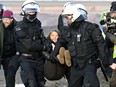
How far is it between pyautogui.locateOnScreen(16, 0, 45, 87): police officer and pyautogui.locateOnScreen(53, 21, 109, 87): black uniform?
83cm

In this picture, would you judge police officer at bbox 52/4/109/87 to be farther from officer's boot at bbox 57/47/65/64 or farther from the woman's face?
the woman's face

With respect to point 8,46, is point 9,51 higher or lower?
lower

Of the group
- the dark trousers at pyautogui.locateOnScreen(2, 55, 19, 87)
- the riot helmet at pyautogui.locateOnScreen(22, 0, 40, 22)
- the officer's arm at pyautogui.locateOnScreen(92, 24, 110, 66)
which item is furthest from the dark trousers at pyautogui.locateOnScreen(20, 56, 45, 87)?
the officer's arm at pyautogui.locateOnScreen(92, 24, 110, 66)

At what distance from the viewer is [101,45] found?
5582 millimetres

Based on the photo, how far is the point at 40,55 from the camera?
6.67 meters

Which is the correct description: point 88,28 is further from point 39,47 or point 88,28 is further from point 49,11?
point 49,11

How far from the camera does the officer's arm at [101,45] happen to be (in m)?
5.55

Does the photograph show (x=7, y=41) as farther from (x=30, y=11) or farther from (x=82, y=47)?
(x=82, y=47)

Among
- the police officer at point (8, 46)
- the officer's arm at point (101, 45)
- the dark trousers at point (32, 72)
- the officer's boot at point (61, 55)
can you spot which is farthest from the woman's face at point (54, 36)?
the officer's arm at point (101, 45)

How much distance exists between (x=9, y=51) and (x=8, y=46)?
0.11 m

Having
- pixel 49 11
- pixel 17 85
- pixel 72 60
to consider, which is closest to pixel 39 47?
pixel 72 60

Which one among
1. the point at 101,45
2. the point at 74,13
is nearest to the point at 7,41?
the point at 74,13

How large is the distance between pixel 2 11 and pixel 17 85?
218cm

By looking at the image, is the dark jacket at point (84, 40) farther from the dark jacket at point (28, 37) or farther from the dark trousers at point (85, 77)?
the dark jacket at point (28, 37)
